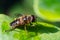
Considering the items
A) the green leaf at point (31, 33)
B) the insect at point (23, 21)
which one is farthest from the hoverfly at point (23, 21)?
the green leaf at point (31, 33)

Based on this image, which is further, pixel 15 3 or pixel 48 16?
pixel 15 3

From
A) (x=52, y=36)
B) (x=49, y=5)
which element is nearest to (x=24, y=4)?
(x=49, y=5)

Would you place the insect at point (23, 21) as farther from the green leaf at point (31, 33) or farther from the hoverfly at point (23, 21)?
the green leaf at point (31, 33)

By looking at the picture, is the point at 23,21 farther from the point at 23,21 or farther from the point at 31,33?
the point at 31,33

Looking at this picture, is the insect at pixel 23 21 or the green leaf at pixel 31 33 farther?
the insect at pixel 23 21

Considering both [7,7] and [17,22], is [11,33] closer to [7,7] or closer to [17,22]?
[17,22]

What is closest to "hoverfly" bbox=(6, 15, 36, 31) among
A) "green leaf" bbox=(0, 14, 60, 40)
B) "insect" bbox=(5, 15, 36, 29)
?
"insect" bbox=(5, 15, 36, 29)

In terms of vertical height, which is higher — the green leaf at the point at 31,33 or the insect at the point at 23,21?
the insect at the point at 23,21

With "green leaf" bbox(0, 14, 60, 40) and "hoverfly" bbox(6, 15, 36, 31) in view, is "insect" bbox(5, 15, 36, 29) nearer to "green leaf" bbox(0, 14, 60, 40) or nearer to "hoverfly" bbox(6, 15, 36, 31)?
"hoverfly" bbox(6, 15, 36, 31)

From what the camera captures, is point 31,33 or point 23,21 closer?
point 31,33

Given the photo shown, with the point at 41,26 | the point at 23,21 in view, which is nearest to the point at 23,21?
the point at 23,21

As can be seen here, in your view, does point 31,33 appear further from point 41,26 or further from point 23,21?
point 23,21
